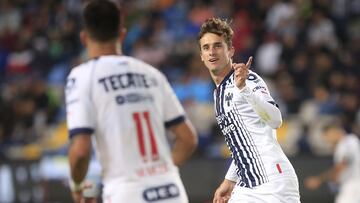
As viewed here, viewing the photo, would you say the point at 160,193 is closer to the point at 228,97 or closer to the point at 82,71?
the point at 82,71

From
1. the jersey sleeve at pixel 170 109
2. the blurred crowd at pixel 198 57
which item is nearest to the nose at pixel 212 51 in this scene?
the jersey sleeve at pixel 170 109

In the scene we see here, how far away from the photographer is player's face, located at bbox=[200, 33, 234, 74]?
7.20 metres

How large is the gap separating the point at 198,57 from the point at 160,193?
1183 centimetres

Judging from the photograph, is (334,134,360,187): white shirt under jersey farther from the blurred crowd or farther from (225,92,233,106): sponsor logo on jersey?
(225,92,233,106): sponsor logo on jersey

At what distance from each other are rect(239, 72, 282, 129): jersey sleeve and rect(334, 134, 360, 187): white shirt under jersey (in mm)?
6376

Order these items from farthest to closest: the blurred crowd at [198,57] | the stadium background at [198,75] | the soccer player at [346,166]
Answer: the blurred crowd at [198,57]
the stadium background at [198,75]
the soccer player at [346,166]

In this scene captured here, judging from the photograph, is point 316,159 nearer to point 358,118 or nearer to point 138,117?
point 358,118

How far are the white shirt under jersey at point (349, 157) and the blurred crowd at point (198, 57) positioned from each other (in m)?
1.45

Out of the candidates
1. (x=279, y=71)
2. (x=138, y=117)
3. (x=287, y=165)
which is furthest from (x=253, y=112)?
(x=279, y=71)

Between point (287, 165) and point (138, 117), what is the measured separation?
77.5 inches

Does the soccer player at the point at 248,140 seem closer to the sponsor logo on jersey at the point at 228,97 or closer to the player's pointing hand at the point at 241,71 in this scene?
the sponsor logo on jersey at the point at 228,97

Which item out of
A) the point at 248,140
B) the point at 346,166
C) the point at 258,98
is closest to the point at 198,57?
the point at 346,166

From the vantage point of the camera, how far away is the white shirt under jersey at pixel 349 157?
12852 mm

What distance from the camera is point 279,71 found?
16.1 metres
